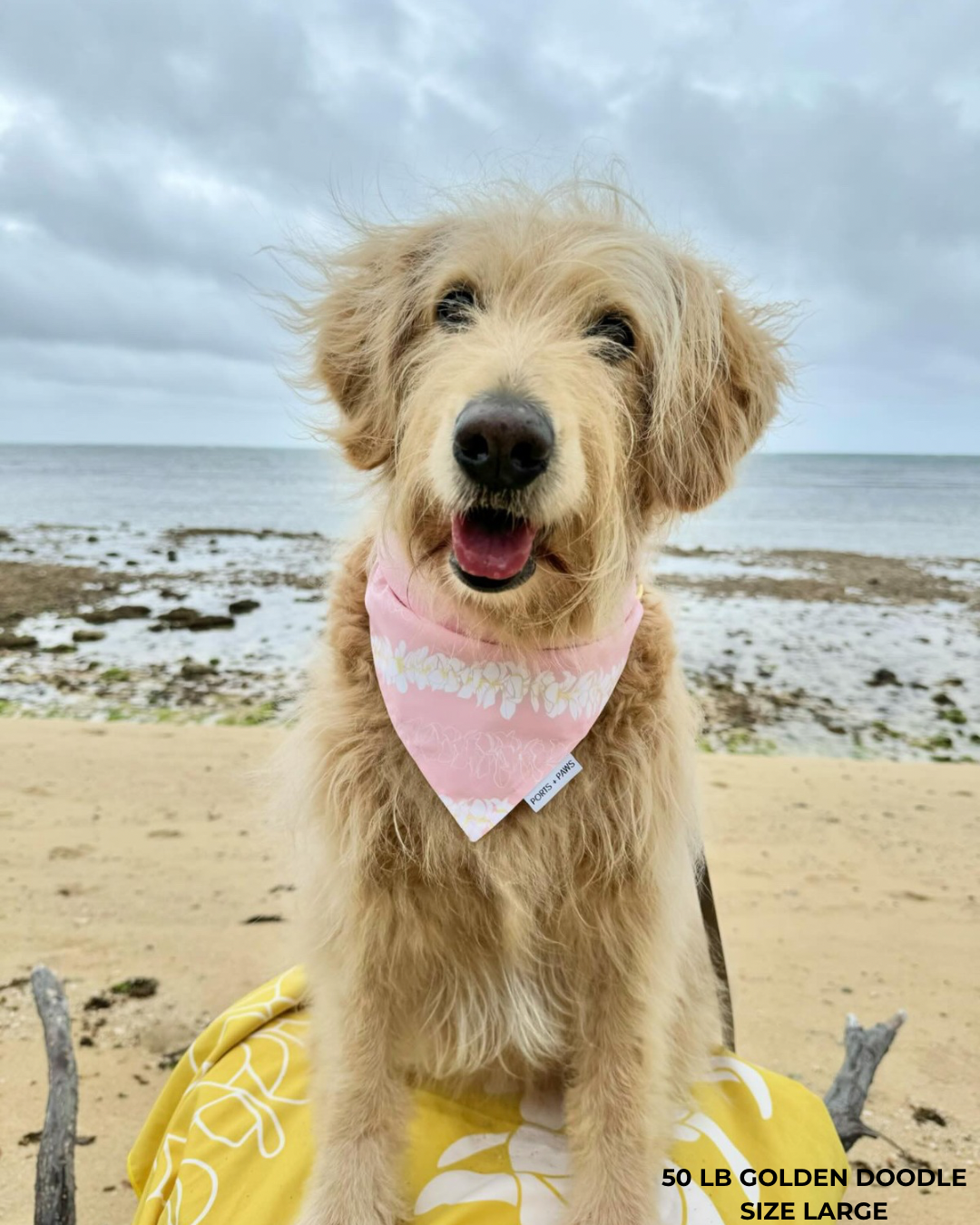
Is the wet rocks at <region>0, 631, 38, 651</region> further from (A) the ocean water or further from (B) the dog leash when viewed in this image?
(B) the dog leash

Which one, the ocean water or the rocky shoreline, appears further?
the ocean water

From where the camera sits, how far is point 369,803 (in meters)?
2.08

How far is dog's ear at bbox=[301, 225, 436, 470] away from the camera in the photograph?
2.22m

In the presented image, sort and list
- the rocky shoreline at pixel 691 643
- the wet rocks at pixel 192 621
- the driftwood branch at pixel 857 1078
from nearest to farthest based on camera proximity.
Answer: the driftwood branch at pixel 857 1078, the rocky shoreline at pixel 691 643, the wet rocks at pixel 192 621

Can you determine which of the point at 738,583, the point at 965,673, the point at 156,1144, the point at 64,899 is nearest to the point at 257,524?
the point at 738,583

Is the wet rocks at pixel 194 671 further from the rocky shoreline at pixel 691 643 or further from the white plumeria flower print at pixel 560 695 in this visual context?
the white plumeria flower print at pixel 560 695

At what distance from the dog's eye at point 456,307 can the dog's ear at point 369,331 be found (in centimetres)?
7

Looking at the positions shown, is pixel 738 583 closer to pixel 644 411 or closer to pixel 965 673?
pixel 965 673

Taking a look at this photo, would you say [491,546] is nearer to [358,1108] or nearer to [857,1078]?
[358,1108]

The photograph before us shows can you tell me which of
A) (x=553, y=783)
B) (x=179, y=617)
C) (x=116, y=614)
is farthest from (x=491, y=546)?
(x=116, y=614)

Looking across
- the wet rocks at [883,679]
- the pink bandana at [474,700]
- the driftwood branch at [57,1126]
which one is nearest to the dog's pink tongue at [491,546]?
the pink bandana at [474,700]

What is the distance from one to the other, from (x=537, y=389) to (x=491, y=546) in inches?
13.2

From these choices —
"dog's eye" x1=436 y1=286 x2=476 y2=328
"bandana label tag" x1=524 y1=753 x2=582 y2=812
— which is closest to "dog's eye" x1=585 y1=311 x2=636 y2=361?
"dog's eye" x1=436 y1=286 x2=476 y2=328

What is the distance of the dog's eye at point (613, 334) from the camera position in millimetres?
2102
